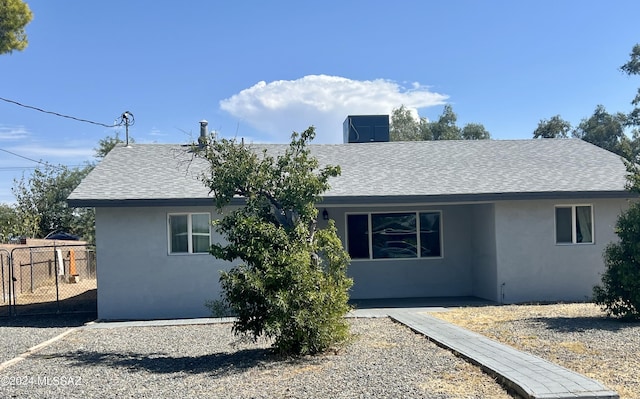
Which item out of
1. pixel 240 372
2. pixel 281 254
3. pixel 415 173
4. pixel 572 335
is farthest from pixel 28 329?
pixel 572 335

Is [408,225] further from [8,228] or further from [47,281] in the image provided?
[8,228]

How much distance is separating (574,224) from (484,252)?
224cm

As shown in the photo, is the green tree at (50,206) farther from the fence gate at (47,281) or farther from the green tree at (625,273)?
the green tree at (625,273)

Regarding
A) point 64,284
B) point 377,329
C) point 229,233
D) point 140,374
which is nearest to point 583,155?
point 377,329

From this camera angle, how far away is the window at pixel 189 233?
521 inches

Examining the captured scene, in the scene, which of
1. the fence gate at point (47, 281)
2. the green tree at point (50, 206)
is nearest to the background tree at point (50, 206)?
the green tree at point (50, 206)

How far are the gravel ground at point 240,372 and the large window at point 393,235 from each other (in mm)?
5420

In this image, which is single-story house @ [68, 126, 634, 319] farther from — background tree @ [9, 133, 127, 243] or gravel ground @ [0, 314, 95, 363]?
background tree @ [9, 133, 127, 243]

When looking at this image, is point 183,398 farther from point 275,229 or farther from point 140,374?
point 275,229

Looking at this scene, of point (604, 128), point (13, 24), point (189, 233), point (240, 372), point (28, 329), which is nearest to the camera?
point (240, 372)

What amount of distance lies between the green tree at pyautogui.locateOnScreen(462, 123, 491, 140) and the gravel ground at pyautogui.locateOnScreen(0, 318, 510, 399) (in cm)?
4155

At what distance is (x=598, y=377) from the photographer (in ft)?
21.7

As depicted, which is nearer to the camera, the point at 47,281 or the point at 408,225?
the point at 408,225

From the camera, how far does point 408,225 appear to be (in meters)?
15.5
